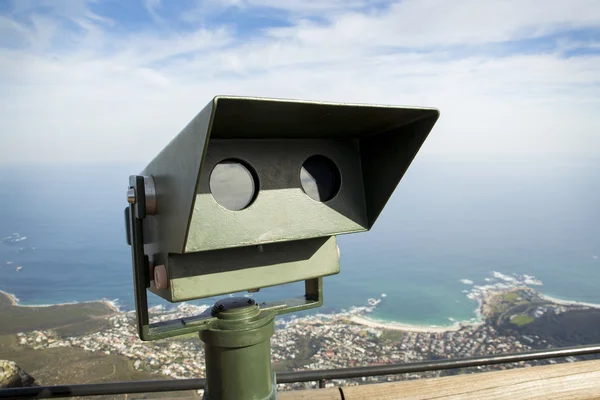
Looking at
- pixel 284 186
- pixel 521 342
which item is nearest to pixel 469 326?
pixel 521 342

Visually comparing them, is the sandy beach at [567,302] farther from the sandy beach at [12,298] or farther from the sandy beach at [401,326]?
the sandy beach at [12,298]

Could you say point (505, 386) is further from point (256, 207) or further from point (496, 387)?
point (256, 207)

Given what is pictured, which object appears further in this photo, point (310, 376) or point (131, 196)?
point (310, 376)

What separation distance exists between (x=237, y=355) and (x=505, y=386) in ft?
3.83

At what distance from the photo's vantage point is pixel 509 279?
18484 mm

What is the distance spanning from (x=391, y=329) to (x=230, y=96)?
988cm

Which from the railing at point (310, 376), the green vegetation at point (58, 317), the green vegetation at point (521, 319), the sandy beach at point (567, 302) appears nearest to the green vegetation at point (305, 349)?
the green vegetation at point (58, 317)

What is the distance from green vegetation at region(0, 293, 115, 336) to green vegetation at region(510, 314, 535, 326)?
34.2 feet

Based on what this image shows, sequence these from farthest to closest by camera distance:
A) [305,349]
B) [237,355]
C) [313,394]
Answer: [305,349] < [313,394] < [237,355]

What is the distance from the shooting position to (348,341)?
815 centimetres

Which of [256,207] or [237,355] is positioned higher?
[256,207]

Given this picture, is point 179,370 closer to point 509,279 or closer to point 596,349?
point 596,349

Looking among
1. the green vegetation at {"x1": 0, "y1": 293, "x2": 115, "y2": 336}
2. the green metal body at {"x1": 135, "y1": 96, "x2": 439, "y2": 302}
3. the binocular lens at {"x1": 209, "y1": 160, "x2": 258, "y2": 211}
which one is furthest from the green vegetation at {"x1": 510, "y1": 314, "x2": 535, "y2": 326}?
the binocular lens at {"x1": 209, "y1": 160, "x2": 258, "y2": 211}

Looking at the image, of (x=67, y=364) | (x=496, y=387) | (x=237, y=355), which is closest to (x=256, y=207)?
(x=237, y=355)
